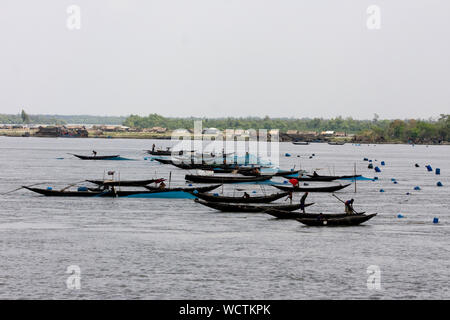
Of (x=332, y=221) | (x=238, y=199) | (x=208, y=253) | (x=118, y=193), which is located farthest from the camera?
(x=118, y=193)

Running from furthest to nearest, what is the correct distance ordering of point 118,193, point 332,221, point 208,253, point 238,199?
point 118,193
point 238,199
point 332,221
point 208,253

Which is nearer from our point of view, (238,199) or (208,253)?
(208,253)

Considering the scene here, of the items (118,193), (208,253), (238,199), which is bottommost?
(208,253)

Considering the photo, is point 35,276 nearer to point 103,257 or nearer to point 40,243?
point 103,257

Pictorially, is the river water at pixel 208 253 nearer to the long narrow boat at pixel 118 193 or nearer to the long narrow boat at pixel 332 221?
the long narrow boat at pixel 332 221

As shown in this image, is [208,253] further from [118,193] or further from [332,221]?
[118,193]

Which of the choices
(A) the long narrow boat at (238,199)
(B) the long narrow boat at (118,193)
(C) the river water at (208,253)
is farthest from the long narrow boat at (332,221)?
(B) the long narrow boat at (118,193)

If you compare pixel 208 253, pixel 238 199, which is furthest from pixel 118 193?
pixel 208 253

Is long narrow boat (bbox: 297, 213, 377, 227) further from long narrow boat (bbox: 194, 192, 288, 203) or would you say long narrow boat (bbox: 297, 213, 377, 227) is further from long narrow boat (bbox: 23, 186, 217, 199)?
long narrow boat (bbox: 23, 186, 217, 199)

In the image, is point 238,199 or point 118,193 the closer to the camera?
point 238,199

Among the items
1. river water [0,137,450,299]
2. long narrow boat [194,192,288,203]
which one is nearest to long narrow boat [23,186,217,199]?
river water [0,137,450,299]

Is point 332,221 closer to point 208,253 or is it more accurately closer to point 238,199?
point 208,253

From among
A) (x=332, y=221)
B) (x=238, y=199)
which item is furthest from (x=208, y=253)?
(x=238, y=199)

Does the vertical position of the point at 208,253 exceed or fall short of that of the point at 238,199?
it falls short
